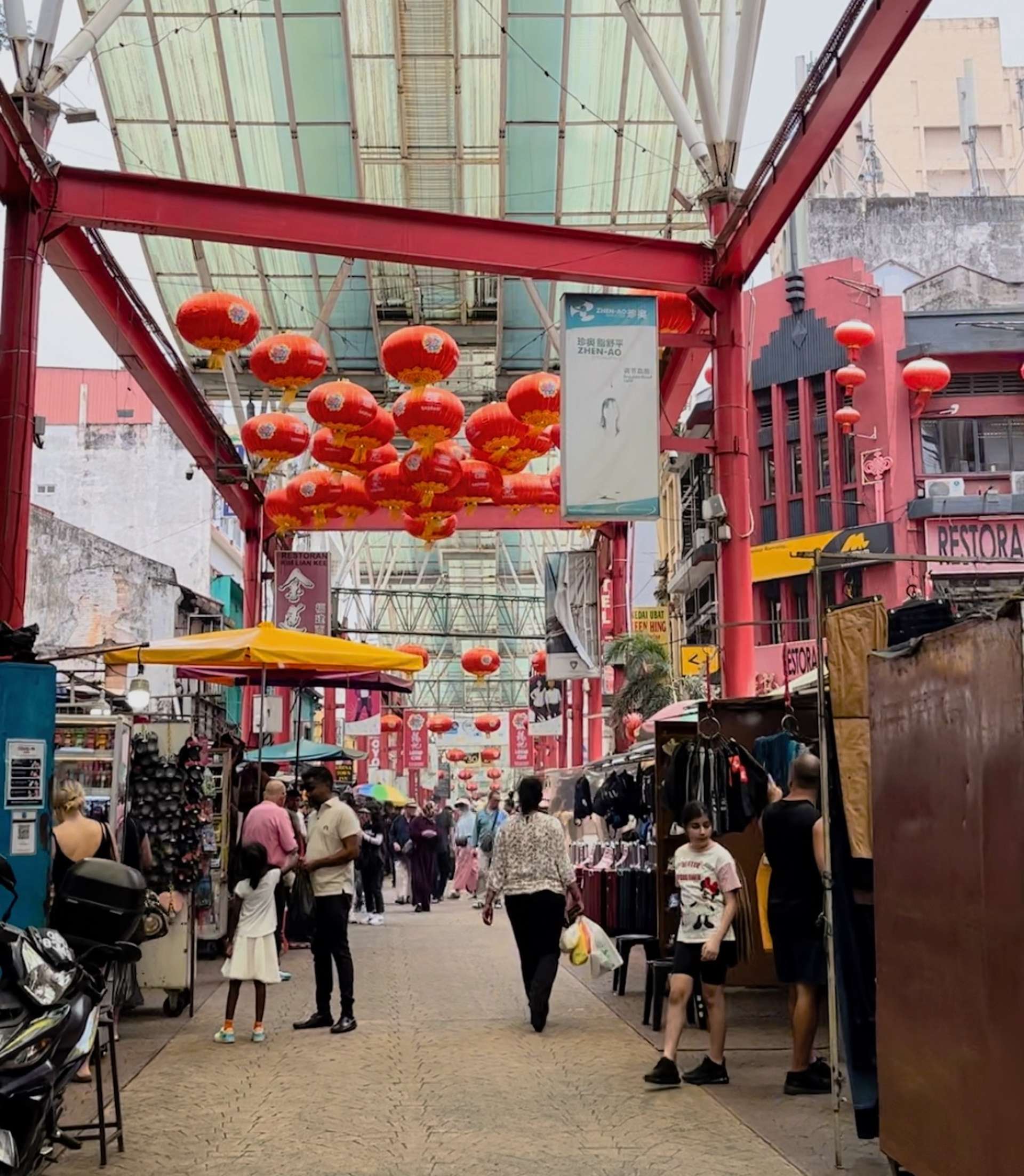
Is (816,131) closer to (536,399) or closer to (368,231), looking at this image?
(368,231)

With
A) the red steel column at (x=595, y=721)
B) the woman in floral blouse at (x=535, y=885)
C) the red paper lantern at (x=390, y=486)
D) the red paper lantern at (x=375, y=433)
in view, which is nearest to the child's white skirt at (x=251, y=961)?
the woman in floral blouse at (x=535, y=885)

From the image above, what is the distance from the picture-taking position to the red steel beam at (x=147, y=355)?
1475cm

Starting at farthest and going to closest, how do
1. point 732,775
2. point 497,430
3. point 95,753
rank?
point 497,430 → point 95,753 → point 732,775

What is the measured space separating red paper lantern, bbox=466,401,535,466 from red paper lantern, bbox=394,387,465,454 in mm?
933

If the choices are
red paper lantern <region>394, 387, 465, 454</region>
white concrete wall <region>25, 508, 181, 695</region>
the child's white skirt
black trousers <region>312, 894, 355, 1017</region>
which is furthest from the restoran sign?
the child's white skirt

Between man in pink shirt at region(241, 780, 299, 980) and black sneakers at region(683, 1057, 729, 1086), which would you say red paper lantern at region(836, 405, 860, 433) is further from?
black sneakers at region(683, 1057, 729, 1086)

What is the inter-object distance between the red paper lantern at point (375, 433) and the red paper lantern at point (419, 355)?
6.32ft

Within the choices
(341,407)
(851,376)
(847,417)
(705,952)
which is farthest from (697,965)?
(847,417)

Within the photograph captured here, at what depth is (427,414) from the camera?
1565cm

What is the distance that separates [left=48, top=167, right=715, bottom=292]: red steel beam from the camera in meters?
13.0

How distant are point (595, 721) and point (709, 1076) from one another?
2224 cm

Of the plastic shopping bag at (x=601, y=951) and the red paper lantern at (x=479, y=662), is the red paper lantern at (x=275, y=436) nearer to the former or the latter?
the plastic shopping bag at (x=601, y=951)

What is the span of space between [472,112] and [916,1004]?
17.8 metres

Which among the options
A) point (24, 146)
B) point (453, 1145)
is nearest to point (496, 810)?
point (24, 146)
